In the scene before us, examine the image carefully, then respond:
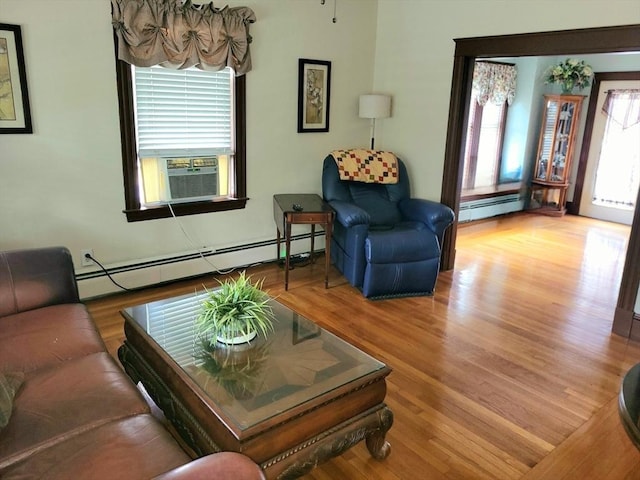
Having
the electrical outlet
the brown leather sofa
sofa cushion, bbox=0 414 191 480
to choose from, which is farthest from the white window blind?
sofa cushion, bbox=0 414 191 480

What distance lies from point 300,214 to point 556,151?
4842mm

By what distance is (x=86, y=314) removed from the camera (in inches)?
95.0

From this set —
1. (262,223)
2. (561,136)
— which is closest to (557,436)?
(262,223)

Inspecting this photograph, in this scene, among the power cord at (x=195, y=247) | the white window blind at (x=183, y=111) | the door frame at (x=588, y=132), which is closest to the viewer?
the white window blind at (x=183, y=111)

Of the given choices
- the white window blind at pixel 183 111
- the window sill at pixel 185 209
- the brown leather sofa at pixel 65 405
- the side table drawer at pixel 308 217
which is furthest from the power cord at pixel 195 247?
the brown leather sofa at pixel 65 405

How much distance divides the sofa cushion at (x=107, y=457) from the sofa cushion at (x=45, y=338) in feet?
1.93

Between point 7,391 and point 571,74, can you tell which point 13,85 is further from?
point 571,74

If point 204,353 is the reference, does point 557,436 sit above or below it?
below

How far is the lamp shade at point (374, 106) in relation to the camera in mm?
4539

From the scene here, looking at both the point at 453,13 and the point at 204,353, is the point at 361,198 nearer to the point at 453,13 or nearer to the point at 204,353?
the point at 453,13

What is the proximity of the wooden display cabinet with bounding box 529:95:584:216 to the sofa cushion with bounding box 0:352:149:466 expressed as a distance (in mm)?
6660

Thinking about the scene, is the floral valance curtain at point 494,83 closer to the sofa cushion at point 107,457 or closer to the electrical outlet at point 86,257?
the electrical outlet at point 86,257

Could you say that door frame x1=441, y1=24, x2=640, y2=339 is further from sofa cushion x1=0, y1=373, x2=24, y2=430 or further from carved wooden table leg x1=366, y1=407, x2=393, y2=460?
sofa cushion x1=0, y1=373, x2=24, y2=430

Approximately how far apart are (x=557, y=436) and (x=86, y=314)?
2302mm
